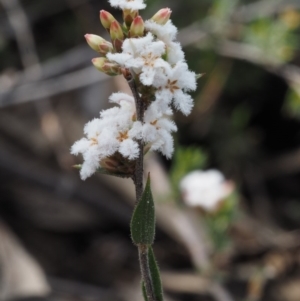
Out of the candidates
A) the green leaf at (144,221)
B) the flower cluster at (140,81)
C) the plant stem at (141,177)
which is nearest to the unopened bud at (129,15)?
the flower cluster at (140,81)

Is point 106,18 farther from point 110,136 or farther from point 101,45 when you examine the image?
point 110,136

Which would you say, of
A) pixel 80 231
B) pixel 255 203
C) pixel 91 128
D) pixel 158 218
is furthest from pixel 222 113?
pixel 91 128

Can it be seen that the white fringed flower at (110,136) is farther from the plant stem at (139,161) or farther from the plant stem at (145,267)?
the plant stem at (145,267)

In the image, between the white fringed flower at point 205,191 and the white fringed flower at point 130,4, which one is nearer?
the white fringed flower at point 130,4

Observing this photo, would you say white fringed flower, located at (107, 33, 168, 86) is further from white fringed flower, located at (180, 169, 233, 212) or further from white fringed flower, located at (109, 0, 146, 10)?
white fringed flower, located at (180, 169, 233, 212)

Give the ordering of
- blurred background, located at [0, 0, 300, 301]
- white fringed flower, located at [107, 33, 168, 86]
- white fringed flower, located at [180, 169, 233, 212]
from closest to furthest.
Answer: white fringed flower, located at [107, 33, 168, 86] < white fringed flower, located at [180, 169, 233, 212] < blurred background, located at [0, 0, 300, 301]

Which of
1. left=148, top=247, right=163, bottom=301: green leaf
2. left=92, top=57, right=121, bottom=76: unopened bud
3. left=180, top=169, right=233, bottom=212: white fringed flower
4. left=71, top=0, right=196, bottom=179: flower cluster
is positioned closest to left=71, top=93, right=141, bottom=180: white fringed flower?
left=71, top=0, right=196, bottom=179: flower cluster
